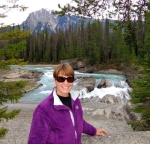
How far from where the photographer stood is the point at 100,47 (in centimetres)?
6819

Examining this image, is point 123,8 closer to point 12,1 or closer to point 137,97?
point 12,1

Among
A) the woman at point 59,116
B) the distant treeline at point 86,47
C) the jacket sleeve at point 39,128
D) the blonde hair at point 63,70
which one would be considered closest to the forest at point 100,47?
the distant treeline at point 86,47

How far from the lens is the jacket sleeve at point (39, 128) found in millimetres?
2678

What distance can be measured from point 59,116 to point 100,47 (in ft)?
218

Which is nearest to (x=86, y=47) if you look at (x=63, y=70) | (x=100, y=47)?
(x=100, y=47)

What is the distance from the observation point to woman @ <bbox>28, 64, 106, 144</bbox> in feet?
8.84

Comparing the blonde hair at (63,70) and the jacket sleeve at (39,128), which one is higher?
the blonde hair at (63,70)

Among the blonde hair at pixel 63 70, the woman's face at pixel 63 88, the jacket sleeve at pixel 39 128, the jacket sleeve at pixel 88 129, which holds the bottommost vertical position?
the jacket sleeve at pixel 88 129

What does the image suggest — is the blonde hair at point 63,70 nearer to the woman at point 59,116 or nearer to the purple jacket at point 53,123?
the woman at point 59,116

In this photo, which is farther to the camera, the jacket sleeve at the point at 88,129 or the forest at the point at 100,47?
the forest at the point at 100,47

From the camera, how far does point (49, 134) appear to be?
9.03 ft

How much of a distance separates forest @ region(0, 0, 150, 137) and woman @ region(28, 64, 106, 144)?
253 centimetres

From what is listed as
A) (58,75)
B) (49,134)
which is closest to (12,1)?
(58,75)

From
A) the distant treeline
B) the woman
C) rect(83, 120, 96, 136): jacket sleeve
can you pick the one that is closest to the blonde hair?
the woman
